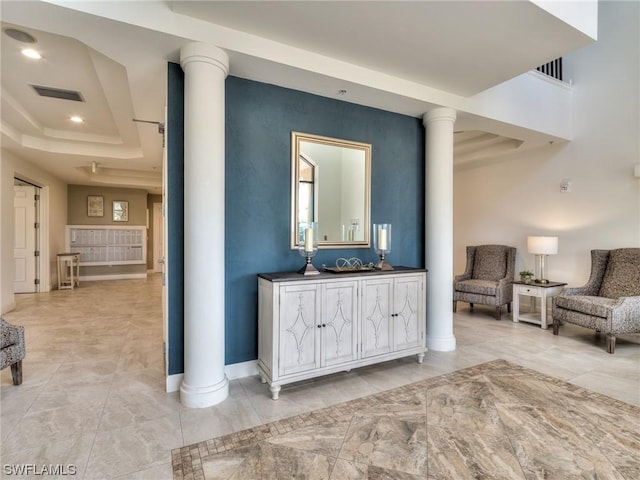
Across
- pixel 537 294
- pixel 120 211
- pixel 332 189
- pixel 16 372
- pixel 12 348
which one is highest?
pixel 120 211

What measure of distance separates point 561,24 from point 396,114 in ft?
4.97

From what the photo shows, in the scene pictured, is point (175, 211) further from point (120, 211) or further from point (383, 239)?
point (120, 211)

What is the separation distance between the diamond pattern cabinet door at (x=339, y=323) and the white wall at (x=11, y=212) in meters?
5.22

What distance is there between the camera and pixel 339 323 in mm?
2605

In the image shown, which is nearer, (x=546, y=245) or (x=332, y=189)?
(x=332, y=189)

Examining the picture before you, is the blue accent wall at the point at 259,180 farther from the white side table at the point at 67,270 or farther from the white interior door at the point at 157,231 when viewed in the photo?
the white interior door at the point at 157,231

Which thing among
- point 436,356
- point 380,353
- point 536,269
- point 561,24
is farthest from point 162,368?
point 536,269

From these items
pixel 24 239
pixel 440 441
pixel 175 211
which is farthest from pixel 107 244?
pixel 440 441

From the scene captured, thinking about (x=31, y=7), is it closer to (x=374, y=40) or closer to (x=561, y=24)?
(x=374, y=40)

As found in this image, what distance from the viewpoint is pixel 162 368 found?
9.50 feet

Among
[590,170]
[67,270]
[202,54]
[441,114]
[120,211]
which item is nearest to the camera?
[202,54]

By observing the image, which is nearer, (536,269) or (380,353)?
(380,353)

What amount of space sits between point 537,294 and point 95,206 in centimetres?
952

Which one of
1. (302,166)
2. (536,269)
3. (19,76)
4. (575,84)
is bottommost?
(536,269)
